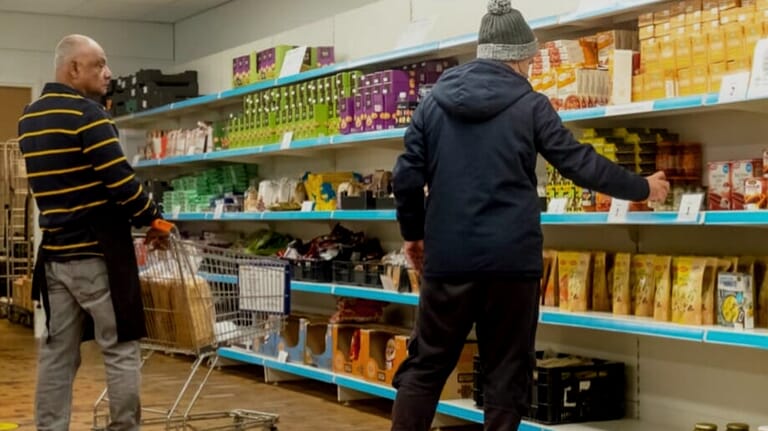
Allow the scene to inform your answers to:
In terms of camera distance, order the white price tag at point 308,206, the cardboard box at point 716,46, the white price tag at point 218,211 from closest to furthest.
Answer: the cardboard box at point 716,46 < the white price tag at point 308,206 < the white price tag at point 218,211

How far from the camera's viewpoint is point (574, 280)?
15.9 ft

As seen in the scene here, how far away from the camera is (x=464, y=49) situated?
585 centimetres

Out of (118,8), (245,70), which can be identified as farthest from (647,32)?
(118,8)

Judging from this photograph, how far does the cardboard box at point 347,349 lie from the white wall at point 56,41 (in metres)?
4.98

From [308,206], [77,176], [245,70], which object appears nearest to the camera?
[77,176]

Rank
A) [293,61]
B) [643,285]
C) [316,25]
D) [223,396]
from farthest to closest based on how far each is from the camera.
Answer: [316,25] → [293,61] → [223,396] → [643,285]

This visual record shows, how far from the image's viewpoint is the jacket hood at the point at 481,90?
11.7 feet

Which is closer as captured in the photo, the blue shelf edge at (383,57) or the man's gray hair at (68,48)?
the man's gray hair at (68,48)

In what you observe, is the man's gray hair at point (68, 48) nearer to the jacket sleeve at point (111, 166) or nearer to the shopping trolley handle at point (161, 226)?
the jacket sleeve at point (111, 166)

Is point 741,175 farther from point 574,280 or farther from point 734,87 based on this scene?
Result: point 574,280

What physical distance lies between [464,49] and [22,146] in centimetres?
238

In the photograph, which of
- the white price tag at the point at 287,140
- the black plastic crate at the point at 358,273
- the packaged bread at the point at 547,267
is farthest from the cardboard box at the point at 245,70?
the packaged bread at the point at 547,267

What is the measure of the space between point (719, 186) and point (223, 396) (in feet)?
11.2

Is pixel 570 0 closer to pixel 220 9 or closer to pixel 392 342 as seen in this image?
pixel 392 342
